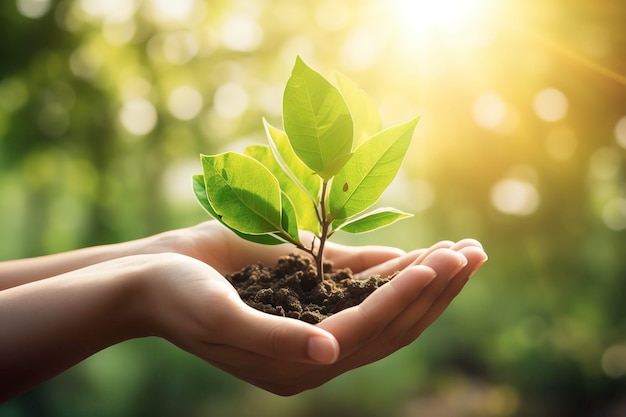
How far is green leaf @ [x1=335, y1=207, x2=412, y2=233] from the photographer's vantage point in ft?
3.44

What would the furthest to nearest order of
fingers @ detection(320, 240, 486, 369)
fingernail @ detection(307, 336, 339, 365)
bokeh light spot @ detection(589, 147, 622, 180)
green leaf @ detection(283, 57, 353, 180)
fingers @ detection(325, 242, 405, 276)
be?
bokeh light spot @ detection(589, 147, 622, 180)
fingers @ detection(325, 242, 405, 276)
green leaf @ detection(283, 57, 353, 180)
fingers @ detection(320, 240, 486, 369)
fingernail @ detection(307, 336, 339, 365)

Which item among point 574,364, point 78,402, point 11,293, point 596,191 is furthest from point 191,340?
point 78,402

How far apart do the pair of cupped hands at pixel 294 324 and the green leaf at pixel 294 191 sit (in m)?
0.29

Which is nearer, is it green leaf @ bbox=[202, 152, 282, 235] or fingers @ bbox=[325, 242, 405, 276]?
green leaf @ bbox=[202, 152, 282, 235]

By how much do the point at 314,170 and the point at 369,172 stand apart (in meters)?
0.10

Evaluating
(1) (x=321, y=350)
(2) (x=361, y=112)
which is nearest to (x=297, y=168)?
(2) (x=361, y=112)

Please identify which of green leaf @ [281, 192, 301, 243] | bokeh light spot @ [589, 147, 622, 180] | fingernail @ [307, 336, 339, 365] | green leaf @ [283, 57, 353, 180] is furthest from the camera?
bokeh light spot @ [589, 147, 622, 180]

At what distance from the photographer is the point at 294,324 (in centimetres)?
69

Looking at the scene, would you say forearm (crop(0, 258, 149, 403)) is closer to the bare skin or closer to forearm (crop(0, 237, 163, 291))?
the bare skin

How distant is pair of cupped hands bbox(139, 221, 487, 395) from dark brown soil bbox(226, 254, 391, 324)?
102mm

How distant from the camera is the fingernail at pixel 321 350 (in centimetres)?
67

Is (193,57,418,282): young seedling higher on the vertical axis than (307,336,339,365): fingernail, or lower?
higher

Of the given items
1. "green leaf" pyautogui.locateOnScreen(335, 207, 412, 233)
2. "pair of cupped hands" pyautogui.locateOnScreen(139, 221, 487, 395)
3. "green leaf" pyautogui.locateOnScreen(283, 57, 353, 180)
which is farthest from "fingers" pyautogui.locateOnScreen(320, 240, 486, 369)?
"green leaf" pyautogui.locateOnScreen(283, 57, 353, 180)

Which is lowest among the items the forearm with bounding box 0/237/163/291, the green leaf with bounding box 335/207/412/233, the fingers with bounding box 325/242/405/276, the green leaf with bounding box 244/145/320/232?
the fingers with bounding box 325/242/405/276
